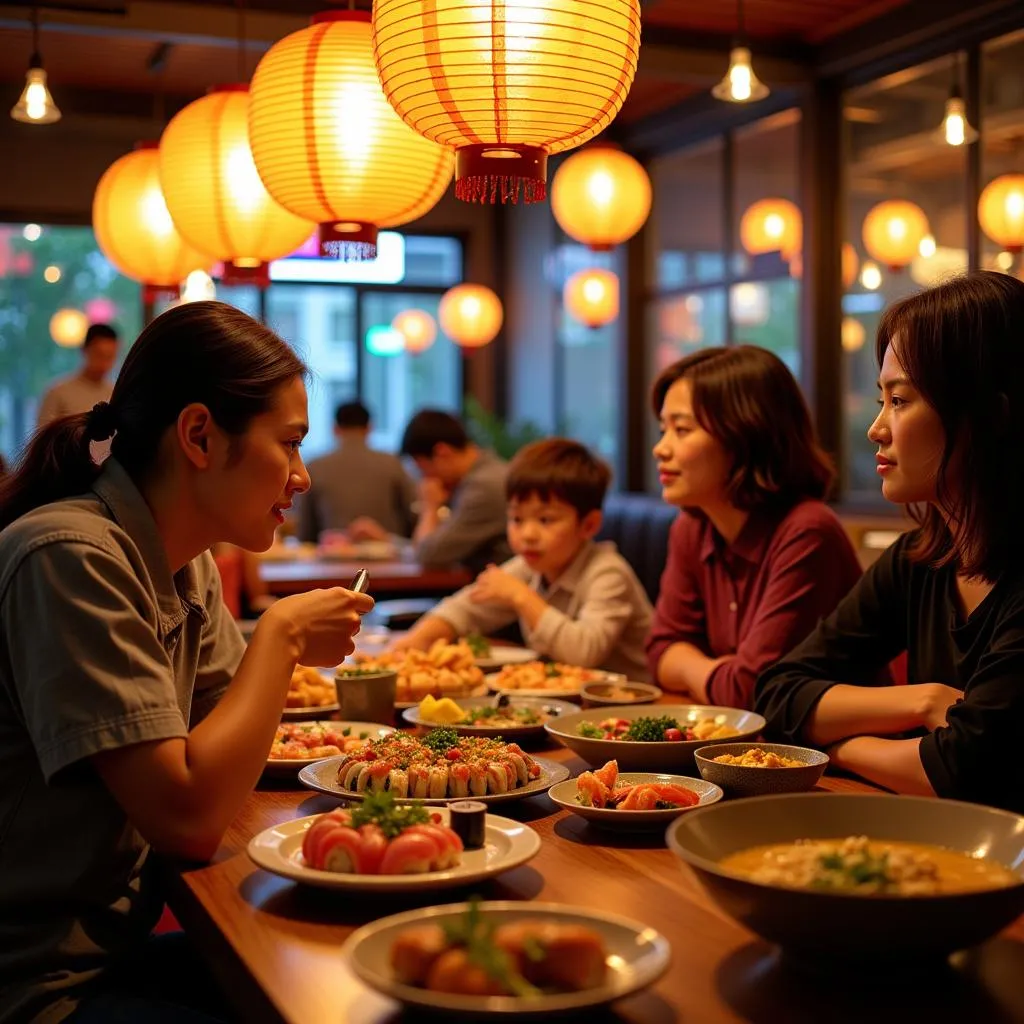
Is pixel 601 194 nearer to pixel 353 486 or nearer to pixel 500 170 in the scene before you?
pixel 353 486

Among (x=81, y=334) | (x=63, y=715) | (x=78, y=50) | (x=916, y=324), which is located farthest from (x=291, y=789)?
(x=81, y=334)

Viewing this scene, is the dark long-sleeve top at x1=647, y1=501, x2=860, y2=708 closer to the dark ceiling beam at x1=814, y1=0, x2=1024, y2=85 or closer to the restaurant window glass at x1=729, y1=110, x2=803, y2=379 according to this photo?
the dark ceiling beam at x1=814, y1=0, x2=1024, y2=85

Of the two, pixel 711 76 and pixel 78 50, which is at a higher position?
pixel 78 50

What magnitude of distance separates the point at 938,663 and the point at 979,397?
1.42ft

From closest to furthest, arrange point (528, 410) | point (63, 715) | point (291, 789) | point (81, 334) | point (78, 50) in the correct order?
1. point (63, 715)
2. point (291, 789)
3. point (78, 50)
4. point (81, 334)
5. point (528, 410)

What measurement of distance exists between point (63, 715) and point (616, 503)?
4.24 metres

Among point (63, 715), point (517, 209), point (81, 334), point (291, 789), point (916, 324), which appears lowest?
point (291, 789)

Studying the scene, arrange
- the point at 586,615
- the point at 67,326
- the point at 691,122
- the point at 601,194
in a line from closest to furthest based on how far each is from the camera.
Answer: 1. the point at 586,615
2. the point at 601,194
3. the point at 691,122
4. the point at 67,326

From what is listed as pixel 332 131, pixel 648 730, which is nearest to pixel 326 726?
pixel 648 730

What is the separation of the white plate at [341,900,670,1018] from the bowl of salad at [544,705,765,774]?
0.68 metres

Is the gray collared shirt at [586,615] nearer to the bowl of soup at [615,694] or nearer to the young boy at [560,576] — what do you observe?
the young boy at [560,576]

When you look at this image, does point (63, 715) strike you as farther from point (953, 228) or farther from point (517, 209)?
point (517, 209)

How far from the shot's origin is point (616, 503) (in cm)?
545

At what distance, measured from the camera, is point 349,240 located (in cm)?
258
